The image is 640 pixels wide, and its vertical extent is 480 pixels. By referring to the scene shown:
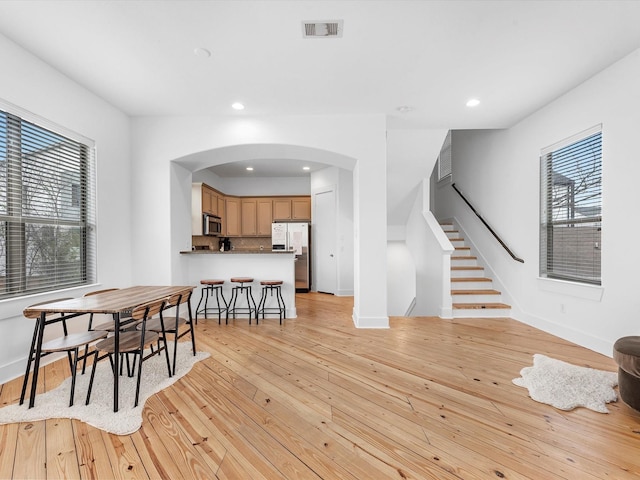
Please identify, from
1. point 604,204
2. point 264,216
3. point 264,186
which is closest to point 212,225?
point 264,216

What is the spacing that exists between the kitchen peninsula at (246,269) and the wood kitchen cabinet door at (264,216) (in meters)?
2.78

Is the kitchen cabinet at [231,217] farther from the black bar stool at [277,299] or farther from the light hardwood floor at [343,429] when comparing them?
the light hardwood floor at [343,429]

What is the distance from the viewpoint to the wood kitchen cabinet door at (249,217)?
7.45 m

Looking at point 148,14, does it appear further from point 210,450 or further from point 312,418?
point 312,418

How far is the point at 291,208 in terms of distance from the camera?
7.40m

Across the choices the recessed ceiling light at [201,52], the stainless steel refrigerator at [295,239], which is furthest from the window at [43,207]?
the stainless steel refrigerator at [295,239]

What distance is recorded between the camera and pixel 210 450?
5.38 feet

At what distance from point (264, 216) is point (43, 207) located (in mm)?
4724

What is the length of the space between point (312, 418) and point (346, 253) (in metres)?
4.92

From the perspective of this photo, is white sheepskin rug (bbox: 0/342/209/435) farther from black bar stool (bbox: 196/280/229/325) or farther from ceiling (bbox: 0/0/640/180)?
ceiling (bbox: 0/0/640/180)

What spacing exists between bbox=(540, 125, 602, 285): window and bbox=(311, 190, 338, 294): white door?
3927 mm

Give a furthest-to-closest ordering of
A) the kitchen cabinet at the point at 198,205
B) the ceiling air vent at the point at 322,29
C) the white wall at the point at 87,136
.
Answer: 1. the kitchen cabinet at the point at 198,205
2. the white wall at the point at 87,136
3. the ceiling air vent at the point at 322,29

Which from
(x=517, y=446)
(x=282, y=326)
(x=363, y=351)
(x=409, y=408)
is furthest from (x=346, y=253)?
(x=517, y=446)

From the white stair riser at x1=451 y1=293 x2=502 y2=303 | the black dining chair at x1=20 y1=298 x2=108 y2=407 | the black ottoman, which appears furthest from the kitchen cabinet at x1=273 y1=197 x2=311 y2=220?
the black ottoman
